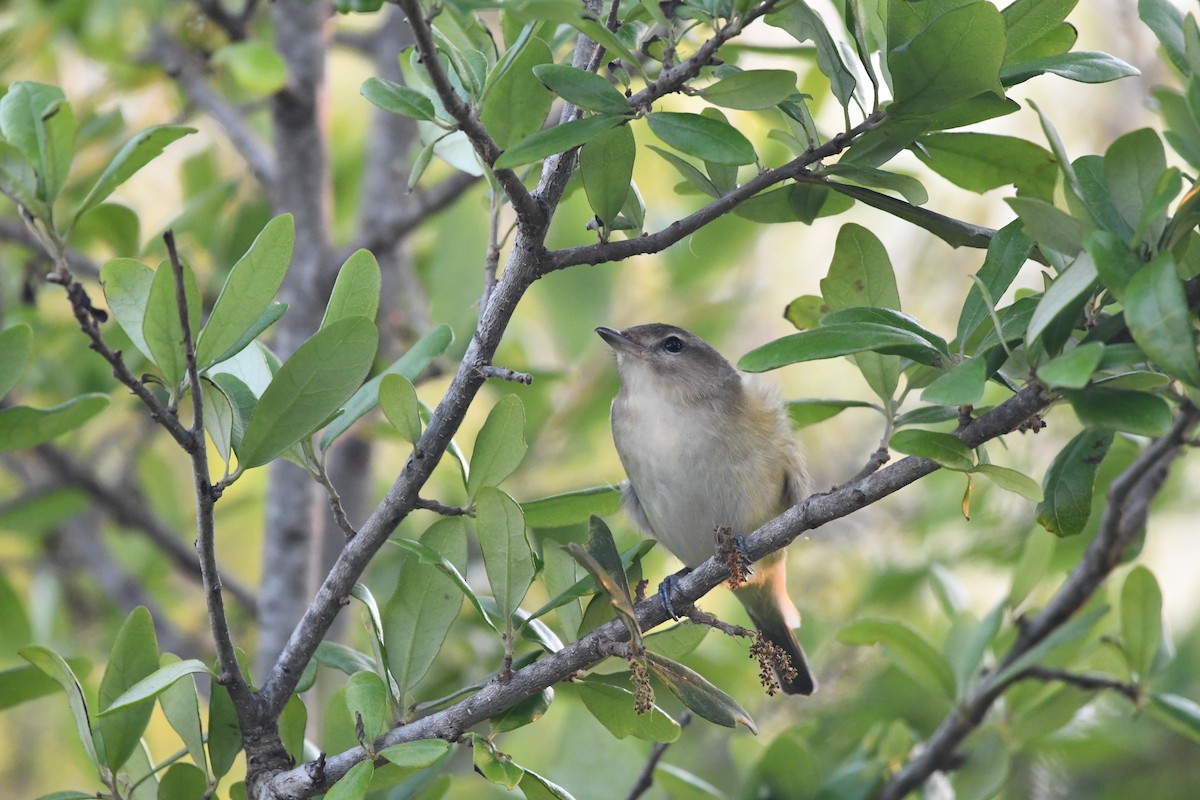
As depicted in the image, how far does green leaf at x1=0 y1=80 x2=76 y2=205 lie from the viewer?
5.74ft

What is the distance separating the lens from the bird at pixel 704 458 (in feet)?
10.8

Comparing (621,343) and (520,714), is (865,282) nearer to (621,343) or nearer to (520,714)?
(520,714)

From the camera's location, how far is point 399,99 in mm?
1733

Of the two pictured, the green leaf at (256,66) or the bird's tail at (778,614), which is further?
the bird's tail at (778,614)

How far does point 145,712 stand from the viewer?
6.38 ft

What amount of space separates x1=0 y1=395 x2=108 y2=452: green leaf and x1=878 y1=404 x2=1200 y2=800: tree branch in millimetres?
1814

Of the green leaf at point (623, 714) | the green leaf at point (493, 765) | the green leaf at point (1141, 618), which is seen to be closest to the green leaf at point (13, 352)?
A: the green leaf at point (493, 765)

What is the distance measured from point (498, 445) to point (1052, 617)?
1.40 metres

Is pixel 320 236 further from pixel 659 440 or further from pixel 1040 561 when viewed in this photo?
pixel 1040 561

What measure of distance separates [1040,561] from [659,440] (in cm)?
113

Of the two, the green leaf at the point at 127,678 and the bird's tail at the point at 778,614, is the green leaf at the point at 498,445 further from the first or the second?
the bird's tail at the point at 778,614

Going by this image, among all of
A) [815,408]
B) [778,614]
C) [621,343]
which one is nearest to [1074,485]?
[815,408]

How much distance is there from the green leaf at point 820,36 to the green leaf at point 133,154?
91 centimetres

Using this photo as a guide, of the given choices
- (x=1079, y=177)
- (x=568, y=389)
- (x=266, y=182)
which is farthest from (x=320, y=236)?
(x=1079, y=177)
